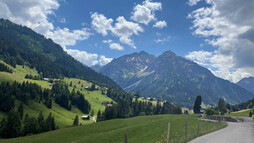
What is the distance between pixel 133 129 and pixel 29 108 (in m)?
118

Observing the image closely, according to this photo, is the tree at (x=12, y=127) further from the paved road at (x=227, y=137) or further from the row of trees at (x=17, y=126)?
the paved road at (x=227, y=137)

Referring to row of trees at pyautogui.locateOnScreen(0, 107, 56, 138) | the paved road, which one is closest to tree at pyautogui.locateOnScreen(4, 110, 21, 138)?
row of trees at pyautogui.locateOnScreen(0, 107, 56, 138)

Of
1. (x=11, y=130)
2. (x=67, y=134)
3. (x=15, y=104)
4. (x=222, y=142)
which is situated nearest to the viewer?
(x=222, y=142)

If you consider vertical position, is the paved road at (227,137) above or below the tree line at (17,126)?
above

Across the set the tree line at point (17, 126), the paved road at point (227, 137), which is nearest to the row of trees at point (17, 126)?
the tree line at point (17, 126)

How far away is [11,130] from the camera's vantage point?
310ft

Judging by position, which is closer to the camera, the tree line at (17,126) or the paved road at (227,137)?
the paved road at (227,137)

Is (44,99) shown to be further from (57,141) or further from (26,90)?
(57,141)

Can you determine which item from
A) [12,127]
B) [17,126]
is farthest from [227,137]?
[17,126]

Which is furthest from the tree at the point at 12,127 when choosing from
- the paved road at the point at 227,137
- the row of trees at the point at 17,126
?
the paved road at the point at 227,137

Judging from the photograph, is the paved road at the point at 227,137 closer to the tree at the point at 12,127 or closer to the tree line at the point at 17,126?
the tree line at the point at 17,126

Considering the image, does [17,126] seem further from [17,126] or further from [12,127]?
[12,127]

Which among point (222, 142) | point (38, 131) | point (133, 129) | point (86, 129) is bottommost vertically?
point (38, 131)

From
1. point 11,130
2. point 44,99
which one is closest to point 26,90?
point 44,99
